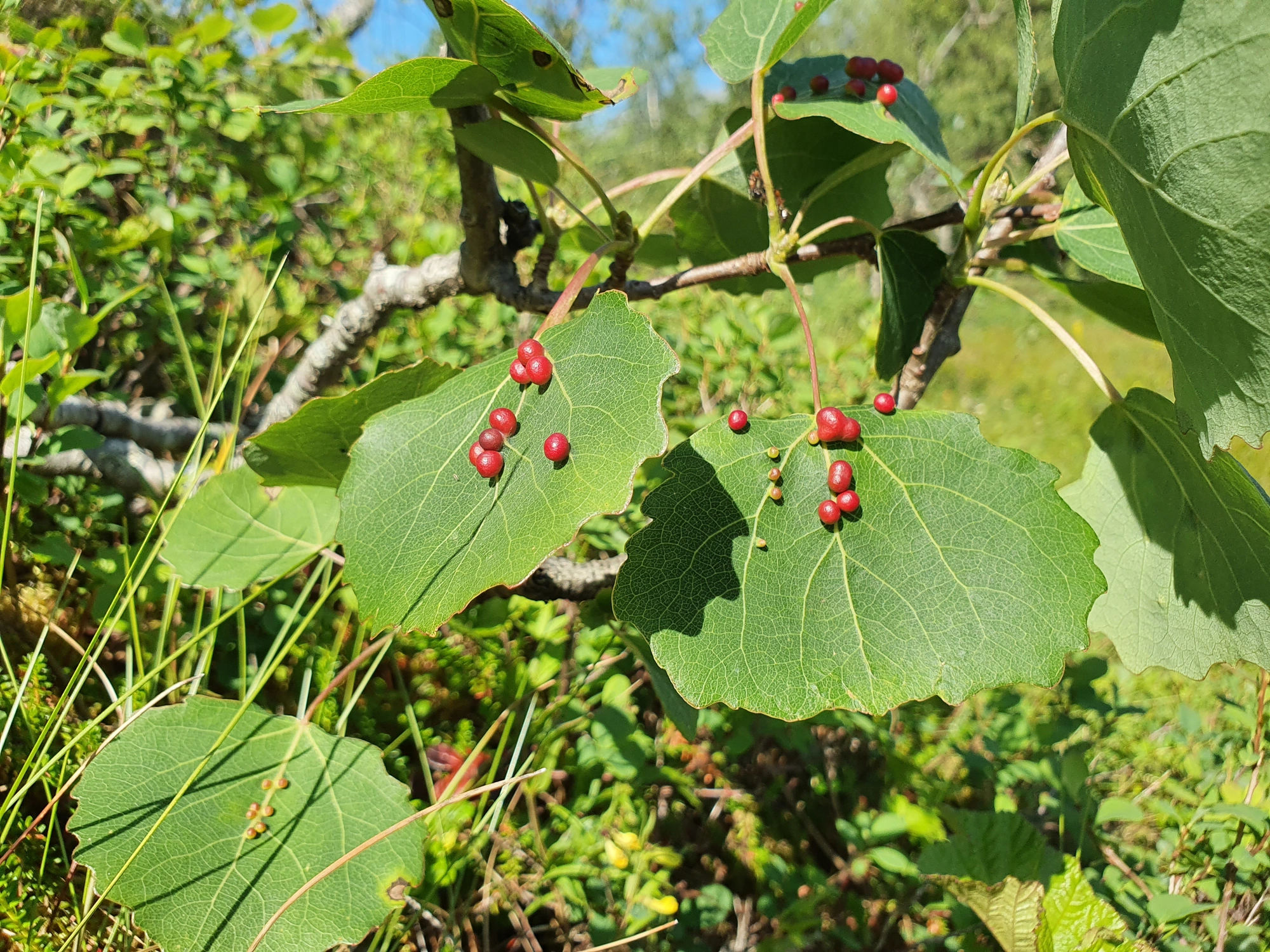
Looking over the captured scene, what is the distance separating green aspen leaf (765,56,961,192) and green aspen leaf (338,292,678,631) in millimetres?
458

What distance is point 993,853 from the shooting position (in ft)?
5.12

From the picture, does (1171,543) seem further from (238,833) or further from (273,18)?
(273,18)

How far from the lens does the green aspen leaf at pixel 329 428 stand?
3.58 ft

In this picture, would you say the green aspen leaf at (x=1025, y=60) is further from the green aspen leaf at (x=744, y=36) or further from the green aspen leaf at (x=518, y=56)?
the green aspen leaf at (x=518, y=56)

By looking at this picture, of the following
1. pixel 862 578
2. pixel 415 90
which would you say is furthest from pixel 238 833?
pixel 415 90

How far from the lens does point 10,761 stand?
127 centimetres

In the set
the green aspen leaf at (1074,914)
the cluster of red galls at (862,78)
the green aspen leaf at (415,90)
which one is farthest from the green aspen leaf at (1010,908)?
the green aspen leaf at (415,90)

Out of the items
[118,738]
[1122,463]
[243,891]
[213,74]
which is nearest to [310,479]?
[118,738]

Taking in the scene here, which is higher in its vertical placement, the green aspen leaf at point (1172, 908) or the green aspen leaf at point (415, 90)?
the green aspen leaf at point (415, 90)

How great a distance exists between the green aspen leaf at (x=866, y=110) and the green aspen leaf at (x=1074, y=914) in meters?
1.17

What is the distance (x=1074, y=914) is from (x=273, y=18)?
2.75 metres

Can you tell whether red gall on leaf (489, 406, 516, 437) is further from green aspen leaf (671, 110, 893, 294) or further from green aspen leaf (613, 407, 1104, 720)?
green aspen leaf (671, 110, 893, 294)

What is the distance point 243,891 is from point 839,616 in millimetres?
840

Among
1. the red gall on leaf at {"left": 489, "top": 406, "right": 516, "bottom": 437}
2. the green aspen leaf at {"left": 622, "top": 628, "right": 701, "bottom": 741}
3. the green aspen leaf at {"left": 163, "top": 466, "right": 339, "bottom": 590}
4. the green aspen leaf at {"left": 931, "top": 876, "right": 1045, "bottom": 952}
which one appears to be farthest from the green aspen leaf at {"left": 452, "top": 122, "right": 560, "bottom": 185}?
the green aspen leaf at {"left": 931, "top": 876, "right": 1045, "bottom": 952}
